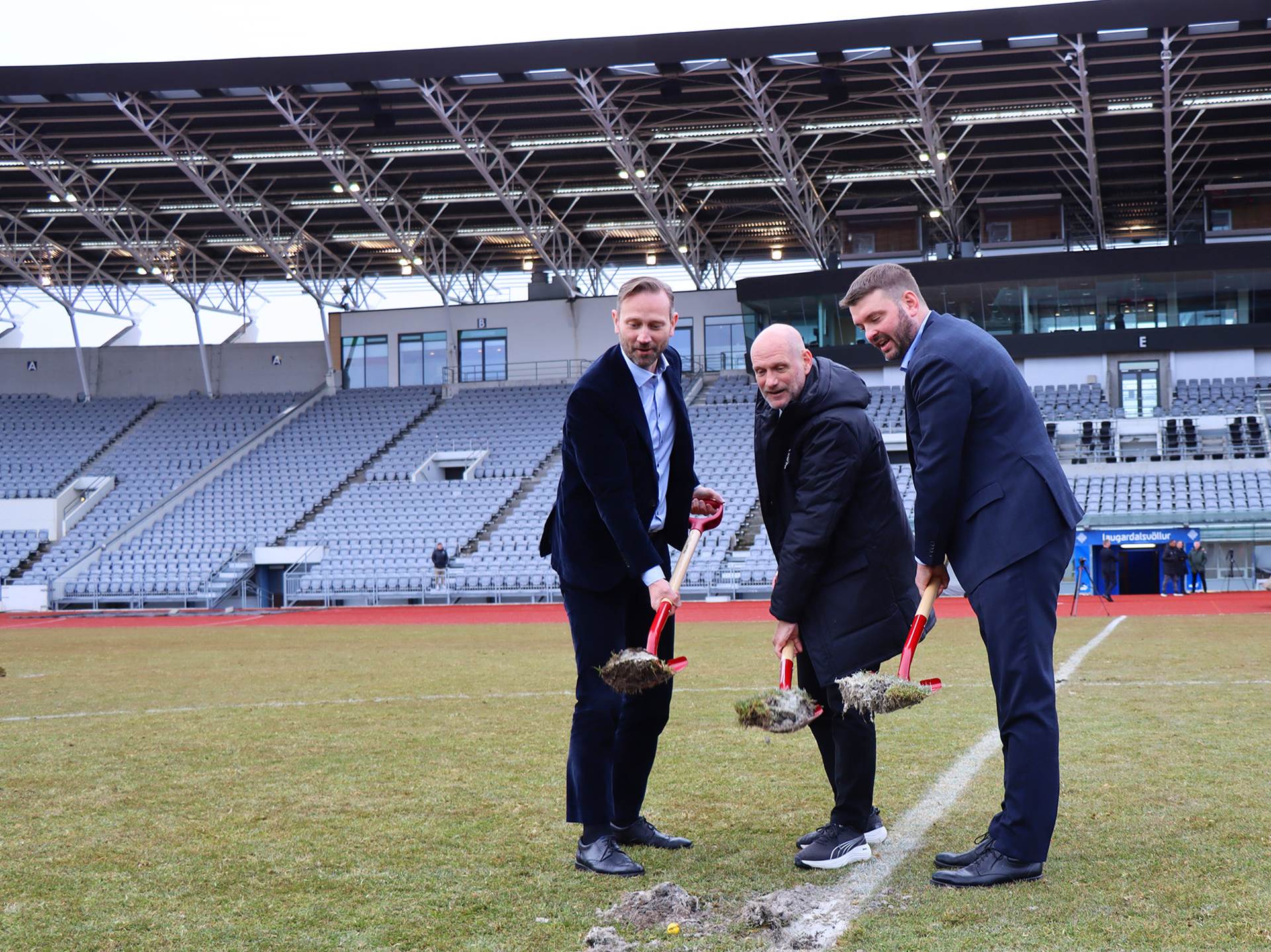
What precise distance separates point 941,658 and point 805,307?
27.1m

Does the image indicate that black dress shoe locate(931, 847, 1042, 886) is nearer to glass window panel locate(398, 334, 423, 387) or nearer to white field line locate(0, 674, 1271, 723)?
white field line locate(0, 674, 1271, 723)

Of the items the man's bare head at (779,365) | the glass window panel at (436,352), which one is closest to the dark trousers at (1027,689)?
the man's bare head at (779,365)

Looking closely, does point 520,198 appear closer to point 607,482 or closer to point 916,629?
point 607,482

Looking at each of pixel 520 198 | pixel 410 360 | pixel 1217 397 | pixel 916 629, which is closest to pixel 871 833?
pixel 916 629

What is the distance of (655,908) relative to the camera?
371cm

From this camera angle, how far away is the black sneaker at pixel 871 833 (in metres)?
4.45

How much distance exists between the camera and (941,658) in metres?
12.4

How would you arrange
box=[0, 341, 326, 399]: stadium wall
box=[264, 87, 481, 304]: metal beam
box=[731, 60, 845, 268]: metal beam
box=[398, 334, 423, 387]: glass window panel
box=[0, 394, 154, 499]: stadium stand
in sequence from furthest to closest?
box=[0, 341, 326, 399]: stadium wall < box=[398, 334, 423, 387]: glass window panel < box=[0, 394, 154, 499]: stadium stand < box=[264, 87, 481, 304]: metal beam < box=[731, 60, 845, 268]: metal beam

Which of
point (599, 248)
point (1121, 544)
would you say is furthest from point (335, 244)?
point (1121, 544)

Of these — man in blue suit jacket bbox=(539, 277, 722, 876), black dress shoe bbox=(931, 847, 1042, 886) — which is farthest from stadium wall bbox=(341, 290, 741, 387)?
black dress shoe bbox=(931, 847, 1042, 886)

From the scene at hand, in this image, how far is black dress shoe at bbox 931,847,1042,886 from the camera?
392cm

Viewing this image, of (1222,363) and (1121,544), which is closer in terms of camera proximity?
(1121,544)

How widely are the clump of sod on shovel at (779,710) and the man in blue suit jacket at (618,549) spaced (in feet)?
1.53

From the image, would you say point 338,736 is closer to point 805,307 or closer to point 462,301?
point 805,307
